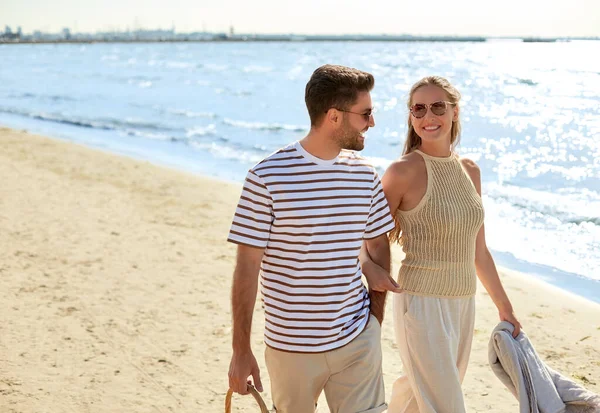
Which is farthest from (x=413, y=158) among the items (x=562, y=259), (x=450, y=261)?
(x=562, y=259)

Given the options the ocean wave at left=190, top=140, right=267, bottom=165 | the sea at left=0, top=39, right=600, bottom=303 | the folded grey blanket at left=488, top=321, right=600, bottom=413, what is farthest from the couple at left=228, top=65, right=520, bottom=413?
the ocean wave at left=190, top=140, right=267, bottom=165

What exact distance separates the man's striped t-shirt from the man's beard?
6cm

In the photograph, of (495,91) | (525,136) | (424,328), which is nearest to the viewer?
(424,328)

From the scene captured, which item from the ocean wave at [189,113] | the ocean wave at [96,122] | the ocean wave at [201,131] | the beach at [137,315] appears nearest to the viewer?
the beach at [137,315]

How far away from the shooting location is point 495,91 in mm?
36531

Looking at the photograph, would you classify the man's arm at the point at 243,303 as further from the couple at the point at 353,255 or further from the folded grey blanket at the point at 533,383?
the folded grey blanket at the point at 533,383

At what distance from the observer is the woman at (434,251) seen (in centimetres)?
309

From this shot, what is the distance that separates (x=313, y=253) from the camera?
270 cm

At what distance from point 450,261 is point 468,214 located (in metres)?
0.21

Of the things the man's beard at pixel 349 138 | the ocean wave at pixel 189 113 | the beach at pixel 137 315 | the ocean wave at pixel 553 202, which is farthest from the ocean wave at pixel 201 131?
the man's beard at pixel 349 138

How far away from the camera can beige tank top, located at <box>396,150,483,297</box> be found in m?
3.12

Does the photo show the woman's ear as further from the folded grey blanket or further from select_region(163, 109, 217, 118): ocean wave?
select_region(163, 109, 217, 118): ocean wave

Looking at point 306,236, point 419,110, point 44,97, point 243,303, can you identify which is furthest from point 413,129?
point 44,97

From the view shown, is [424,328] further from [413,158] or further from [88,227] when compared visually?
[88,227]
